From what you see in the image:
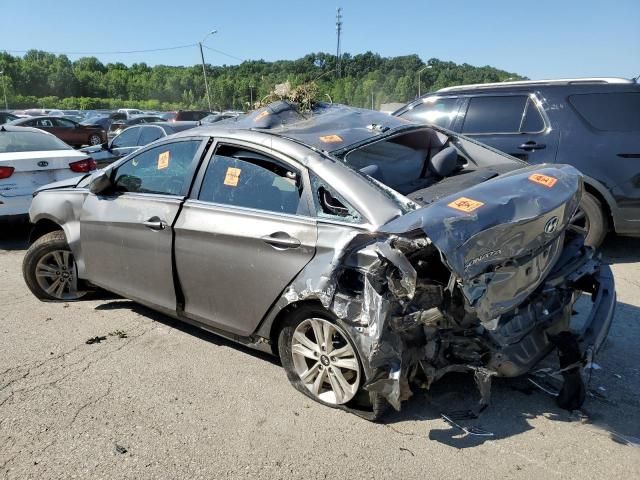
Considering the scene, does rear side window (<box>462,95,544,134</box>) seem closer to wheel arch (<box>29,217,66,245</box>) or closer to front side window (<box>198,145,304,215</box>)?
front side window (<box>198,145,304,215</box>)

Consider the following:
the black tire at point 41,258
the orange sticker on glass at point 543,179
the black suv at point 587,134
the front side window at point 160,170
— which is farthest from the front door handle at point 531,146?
the black tire at point 41,258

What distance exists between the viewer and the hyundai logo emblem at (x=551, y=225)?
2.90m

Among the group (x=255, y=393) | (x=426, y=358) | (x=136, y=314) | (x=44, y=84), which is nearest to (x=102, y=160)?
(x=136, y=314)

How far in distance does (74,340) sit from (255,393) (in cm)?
177

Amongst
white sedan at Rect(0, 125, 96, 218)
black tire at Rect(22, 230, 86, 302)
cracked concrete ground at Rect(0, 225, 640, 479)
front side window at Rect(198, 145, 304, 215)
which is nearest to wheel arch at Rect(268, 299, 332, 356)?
cracked concrete ground at Rect(0, 225, 640, 479)

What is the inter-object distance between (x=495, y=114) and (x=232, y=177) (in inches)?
158

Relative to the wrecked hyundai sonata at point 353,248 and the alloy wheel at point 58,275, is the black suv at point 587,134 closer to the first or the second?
the wrecked hyundai sonata at point 353,248

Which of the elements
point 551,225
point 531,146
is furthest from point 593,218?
point 551,225

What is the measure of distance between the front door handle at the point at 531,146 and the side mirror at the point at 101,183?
4.40 meters

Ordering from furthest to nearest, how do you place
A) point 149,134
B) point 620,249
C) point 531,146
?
point 149,134, point 620,249, point 531,146

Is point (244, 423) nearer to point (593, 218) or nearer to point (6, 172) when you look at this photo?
point (593, 218)

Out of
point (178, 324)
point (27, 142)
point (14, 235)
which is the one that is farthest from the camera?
point (14, 235)

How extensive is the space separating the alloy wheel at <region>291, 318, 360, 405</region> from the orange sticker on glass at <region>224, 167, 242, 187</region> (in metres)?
1.09

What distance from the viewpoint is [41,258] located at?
194 inches
